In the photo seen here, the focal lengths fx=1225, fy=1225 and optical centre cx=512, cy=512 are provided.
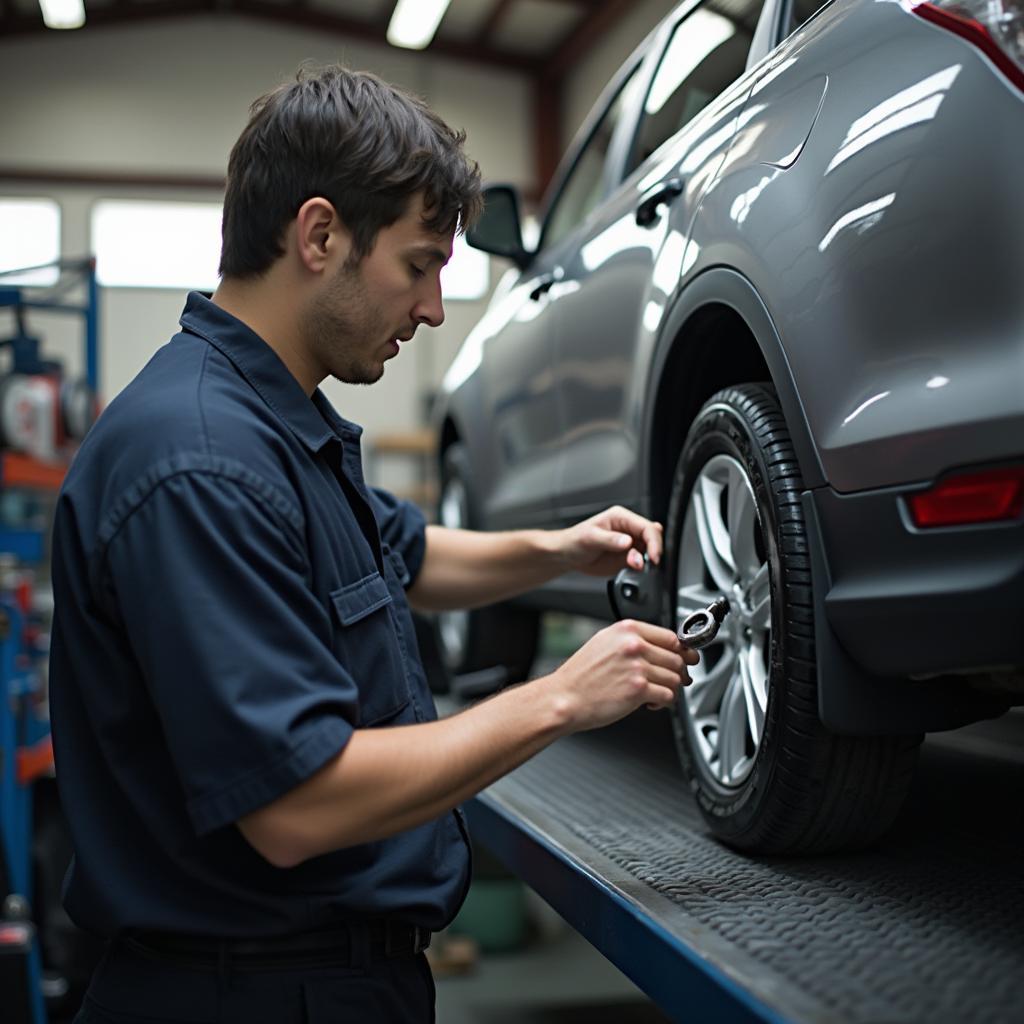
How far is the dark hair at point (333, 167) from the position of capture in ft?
4.47

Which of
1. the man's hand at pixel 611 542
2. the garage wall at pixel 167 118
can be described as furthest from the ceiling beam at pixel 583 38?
the man's hand at pixel 611 542

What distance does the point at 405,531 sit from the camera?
6.76 ft

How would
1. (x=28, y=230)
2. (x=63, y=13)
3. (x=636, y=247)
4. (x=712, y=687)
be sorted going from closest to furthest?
(x=712, y=687)
(x=636, y=247)
(x=63, y=13)
(x=28, y=230)

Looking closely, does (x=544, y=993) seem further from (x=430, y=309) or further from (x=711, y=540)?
(x=430, y=309)

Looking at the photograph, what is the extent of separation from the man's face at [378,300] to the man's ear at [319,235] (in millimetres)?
21

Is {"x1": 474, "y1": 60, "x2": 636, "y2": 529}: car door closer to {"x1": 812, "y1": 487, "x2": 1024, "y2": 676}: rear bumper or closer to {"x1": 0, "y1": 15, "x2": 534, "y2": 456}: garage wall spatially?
{"x1": 812, "y1": 487, "x2": 1024, "y2": 676}: rear bumper

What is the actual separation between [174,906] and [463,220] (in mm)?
871

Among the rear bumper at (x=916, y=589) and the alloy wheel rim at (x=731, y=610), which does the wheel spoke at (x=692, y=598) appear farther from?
the rear bumper at (x=916, y=589)

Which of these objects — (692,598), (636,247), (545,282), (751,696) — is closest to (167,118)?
(545,282)

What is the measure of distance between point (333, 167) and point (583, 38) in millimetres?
10572

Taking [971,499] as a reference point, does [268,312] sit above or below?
above

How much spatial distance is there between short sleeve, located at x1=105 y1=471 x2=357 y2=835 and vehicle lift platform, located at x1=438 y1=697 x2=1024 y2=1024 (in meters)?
0.48

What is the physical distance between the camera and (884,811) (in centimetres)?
158

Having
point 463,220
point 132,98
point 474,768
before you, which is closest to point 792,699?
point 474,768
